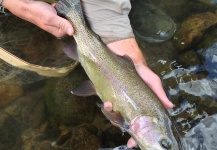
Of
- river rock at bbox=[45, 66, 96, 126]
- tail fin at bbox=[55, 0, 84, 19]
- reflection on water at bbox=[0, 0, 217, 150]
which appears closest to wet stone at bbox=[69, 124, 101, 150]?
reflection on water at bbox=[0, 0, 217, 150]

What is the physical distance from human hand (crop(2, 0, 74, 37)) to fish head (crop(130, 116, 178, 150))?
1267mm

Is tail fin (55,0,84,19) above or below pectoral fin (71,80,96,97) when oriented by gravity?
above

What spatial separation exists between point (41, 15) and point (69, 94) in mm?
996

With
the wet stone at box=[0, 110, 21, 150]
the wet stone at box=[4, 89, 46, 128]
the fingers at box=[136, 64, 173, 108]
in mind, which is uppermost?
the fingers at box=[136, 64, 173, 108]

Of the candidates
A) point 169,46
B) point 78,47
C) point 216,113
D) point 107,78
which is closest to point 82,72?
point 78,47

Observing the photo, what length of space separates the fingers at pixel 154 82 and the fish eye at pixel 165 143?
0.50 meters

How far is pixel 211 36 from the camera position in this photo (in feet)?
14.8

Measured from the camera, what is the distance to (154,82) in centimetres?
330


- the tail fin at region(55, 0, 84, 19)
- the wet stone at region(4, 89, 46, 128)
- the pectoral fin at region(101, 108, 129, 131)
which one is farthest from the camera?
the wet stone at region(4, 89, 46, 128)

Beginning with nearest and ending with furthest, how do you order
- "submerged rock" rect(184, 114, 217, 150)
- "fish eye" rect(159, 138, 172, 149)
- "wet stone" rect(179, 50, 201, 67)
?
"fish eye" rect(159, 138, 172, 149), "submerged rock" rect(184, 114, 217, 150), "wet stone" rect(179, 50, 201, 67)

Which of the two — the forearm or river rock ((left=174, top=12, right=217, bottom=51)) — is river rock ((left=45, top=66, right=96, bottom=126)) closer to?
the forearm

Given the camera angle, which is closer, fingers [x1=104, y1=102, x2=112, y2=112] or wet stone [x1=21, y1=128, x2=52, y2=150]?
fingers [x1=104, y1=102, x2=112, y2=112]

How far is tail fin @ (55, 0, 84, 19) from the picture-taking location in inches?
146

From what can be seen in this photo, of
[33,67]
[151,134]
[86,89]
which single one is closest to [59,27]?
[33,67]
